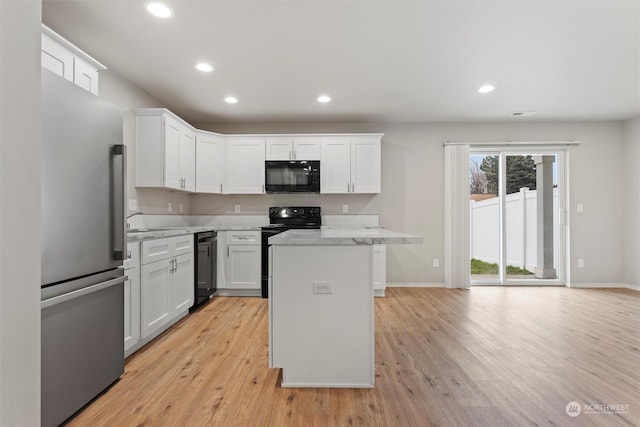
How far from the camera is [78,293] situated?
1.53m

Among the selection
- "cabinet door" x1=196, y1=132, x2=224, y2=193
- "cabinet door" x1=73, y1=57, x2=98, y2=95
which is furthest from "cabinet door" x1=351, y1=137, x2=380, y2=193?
"cabinet door" x1=73, y1=57, x2=98, y2=95

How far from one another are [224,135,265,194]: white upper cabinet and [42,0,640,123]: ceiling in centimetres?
52

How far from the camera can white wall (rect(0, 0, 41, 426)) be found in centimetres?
61

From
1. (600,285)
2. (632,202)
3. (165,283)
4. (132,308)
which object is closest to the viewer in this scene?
(132,308)

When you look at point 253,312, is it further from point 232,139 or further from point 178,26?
point 178,26

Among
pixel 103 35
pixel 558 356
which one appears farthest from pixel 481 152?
pixel 103 35

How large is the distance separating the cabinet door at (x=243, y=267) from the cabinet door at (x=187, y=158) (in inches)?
38.4

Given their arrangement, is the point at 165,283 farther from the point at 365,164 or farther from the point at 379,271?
the point at 365,164

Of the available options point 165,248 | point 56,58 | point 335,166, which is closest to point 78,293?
point 165,248

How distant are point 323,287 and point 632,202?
17.2ft

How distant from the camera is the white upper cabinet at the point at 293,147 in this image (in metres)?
4.27

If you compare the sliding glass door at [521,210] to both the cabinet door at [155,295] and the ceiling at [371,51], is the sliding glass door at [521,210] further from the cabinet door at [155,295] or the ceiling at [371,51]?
the cabinet door at [155,295]

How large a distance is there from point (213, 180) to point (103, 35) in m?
2.10

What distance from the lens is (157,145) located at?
326cm
